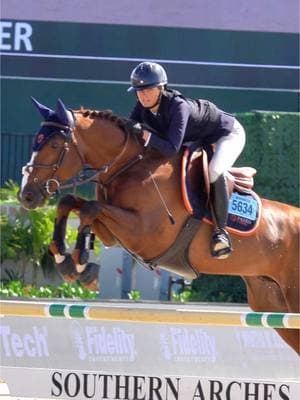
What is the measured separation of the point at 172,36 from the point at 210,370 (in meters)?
9.73

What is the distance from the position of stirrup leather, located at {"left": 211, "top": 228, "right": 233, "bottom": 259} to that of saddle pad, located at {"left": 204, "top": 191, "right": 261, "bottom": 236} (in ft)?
0.64

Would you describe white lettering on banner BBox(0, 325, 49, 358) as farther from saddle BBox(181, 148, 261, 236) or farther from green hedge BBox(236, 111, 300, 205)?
green hedge BBox(236, 111, 300, 205)

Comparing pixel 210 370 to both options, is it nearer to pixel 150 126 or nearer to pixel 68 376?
pixel 68 376

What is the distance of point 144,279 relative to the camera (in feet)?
43.8

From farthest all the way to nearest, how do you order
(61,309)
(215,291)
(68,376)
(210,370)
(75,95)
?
1. (75,95)
2. (215,291)
3. (210,370)
4. (68,376)
5. (61,309)

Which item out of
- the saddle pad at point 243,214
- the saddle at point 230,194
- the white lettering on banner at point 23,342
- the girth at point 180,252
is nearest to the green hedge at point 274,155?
the white lettering on banner at point 23,342

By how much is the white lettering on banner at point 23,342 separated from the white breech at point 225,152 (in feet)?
9.14

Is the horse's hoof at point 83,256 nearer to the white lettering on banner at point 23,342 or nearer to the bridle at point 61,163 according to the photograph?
the bridle at point 61,163

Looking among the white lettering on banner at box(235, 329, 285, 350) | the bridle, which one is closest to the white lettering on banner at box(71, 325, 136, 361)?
the white lettering on banner at box(235, 329, 285, 350)

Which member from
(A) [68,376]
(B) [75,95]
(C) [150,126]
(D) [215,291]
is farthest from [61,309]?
(B) [75,95]

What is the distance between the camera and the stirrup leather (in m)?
7.07

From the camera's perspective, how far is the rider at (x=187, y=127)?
6.83 meters

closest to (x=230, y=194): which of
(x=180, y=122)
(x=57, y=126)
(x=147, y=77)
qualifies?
(x=180, y=122)

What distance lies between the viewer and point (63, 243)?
262 inches
